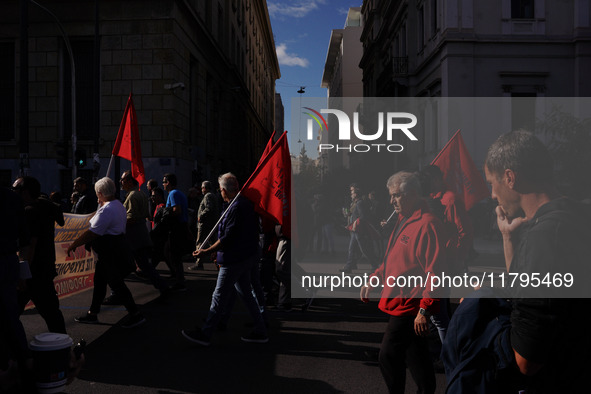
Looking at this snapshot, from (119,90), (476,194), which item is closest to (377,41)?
(119,90)

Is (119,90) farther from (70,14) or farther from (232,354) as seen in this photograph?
(232,354)

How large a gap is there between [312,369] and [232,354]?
857 millimetres

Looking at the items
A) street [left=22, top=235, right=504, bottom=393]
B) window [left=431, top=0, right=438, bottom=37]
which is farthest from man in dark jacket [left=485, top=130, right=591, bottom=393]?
window [left=431, top=0, right=438, bottom=37]

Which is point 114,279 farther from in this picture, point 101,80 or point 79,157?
point 101,80

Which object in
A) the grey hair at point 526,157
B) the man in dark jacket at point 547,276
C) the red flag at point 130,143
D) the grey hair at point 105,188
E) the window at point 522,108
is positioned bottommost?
the man in dark jacket at point 547,276

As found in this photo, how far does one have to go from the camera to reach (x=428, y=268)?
→ 3.39 metres

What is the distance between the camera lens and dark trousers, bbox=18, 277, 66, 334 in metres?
4.80

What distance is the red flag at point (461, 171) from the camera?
20.7 feet

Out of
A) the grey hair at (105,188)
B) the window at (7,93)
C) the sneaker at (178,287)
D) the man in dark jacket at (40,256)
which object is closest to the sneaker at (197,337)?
the man in dark jacket at (40,256)

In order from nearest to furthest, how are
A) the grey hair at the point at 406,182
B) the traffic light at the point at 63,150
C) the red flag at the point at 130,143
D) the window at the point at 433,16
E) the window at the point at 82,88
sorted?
the grey hair at the point at 406,182 < the red flag at the point at 130,143 < the traffic light at the point at 63,150 < the window at the point at 82,88 < the window at the point at 433,16

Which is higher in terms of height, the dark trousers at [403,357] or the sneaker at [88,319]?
the dark trousers at [403,357]

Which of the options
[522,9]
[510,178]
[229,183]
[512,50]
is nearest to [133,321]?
[229,183]

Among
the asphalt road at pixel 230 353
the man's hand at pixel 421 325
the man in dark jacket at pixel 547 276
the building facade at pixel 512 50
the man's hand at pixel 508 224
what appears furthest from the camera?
the building facade at pixel 512 50

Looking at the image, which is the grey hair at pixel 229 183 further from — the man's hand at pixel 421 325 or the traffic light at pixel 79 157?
the traffic light at pixel 79 157
